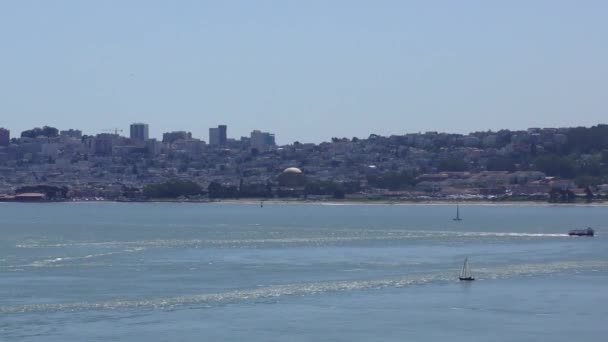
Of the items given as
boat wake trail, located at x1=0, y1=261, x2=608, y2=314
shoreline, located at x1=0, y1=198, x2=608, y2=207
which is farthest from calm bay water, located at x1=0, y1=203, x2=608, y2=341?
shoreline, located at x1=0, y1=198, x2=608, y2=207

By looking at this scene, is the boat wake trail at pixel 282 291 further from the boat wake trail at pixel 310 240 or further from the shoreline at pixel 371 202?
the shoreline at pixel 371 202

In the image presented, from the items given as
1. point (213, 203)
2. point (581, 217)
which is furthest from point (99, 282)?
point (213, 203)

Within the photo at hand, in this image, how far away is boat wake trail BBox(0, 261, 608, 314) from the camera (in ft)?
136

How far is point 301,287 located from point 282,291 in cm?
141

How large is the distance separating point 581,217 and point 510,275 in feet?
225

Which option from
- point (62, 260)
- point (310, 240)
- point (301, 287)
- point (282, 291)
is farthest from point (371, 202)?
point (282, 291)

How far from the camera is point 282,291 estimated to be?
4575 cm

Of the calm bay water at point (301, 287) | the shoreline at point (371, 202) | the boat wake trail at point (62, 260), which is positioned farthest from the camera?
the shoreline at point (371, 202)

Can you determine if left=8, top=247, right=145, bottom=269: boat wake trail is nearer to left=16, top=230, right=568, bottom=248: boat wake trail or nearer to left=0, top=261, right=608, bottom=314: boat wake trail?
left=16, top=230, right=568, bottom=248: boat wake trail

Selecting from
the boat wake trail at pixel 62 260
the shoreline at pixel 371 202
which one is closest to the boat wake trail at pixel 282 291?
the boat wake trail at pixel 62 260

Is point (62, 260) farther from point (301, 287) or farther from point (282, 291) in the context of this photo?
point (282, 291)

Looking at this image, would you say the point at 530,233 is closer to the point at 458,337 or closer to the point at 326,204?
the point at 458,337

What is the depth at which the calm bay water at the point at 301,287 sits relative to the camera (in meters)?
37.8

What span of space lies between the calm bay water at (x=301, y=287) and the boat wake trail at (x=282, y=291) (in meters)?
0.04
